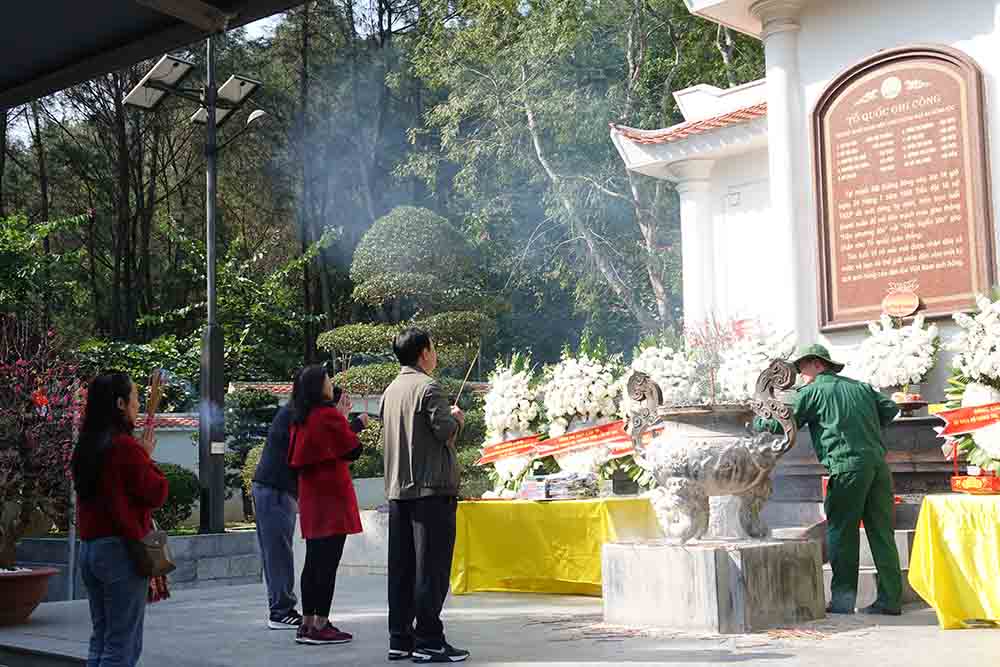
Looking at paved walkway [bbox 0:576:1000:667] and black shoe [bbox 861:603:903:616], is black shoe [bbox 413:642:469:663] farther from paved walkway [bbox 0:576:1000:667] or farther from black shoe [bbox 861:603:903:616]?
black shoe [bbox 861:603:903:616]

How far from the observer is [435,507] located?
5727 millimetres

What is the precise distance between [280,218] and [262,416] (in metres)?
14.3

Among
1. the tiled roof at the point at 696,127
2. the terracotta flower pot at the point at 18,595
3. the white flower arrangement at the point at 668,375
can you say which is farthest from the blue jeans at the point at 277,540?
the tiled roof at the point at 696,127

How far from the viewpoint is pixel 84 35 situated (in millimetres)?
3896

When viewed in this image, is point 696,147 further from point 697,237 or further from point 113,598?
point 113,598

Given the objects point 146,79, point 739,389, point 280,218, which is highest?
point 280,218

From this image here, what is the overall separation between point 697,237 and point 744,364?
6.06 meters

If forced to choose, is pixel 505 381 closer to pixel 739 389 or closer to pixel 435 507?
pixel 739 389

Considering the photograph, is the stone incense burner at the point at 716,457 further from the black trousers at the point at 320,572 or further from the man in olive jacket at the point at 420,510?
the black trousers at the point at 320,572

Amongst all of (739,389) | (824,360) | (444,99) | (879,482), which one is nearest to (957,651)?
(879,482)

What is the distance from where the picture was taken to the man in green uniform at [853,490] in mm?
6578

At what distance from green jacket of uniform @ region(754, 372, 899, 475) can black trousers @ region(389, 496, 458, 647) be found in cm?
229

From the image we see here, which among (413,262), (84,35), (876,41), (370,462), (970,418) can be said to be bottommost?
(370,462)

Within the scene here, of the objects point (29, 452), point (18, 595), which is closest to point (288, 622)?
point (18, 595)
